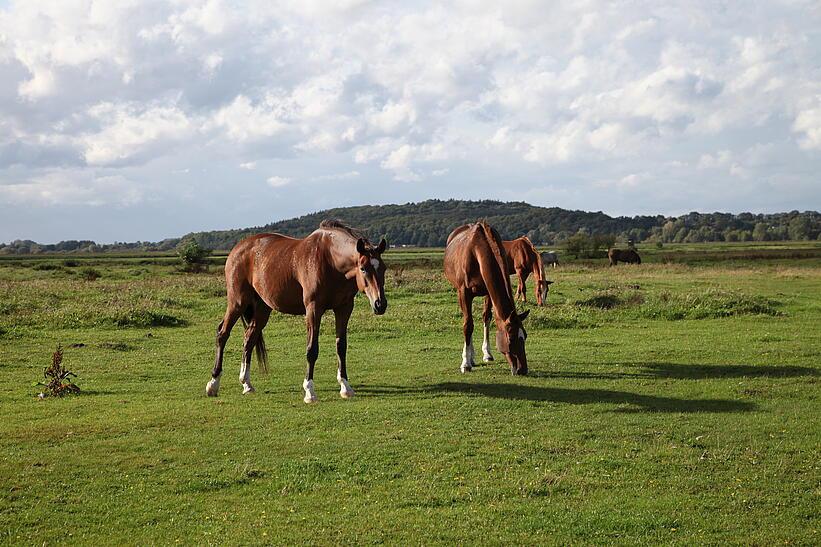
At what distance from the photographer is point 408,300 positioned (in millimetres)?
24781

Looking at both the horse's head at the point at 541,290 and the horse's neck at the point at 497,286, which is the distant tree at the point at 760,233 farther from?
the horse's neck at the point at 497,286

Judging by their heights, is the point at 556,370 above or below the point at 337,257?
below

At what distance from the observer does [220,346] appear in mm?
11891

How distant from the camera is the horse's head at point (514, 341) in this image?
11867 millimetres

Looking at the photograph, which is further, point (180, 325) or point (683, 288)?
point (683, 288)

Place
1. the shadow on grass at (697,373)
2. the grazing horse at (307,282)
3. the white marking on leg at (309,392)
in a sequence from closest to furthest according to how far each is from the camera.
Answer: the grazing horse at (307,282) < the white marking on leg at (309,392) < the shadow on grass at (697,373)

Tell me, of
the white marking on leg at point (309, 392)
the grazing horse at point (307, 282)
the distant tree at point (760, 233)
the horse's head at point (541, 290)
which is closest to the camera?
the grazing horse at point (307, 282)

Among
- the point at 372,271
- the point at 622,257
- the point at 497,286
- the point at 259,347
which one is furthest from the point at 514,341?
the point at 622,257

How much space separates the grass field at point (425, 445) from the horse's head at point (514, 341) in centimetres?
49

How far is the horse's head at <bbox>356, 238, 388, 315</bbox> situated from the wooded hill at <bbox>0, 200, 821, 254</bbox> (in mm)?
100893

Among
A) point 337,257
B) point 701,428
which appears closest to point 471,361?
point 337,257

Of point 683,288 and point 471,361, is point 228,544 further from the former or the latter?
point 683,288

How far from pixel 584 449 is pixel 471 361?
17.9ft

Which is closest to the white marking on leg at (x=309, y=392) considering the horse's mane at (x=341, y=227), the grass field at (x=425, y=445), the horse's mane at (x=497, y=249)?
the grass field at (x=425, y=445)
